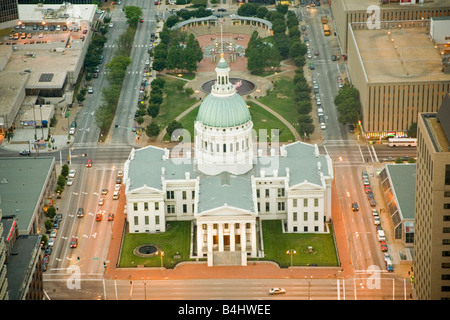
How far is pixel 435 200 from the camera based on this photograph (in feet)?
509

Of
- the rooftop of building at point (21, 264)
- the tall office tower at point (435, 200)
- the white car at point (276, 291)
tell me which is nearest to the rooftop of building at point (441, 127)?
the tall office tower at point (435, 200)

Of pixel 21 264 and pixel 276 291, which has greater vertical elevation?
pixel 21 264

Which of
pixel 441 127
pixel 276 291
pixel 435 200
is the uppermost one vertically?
pixel 441 127

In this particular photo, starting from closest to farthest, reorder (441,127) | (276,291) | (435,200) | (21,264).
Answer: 1. (435,200)
2. (441,127)
3. (21,264)
4. (276,291)

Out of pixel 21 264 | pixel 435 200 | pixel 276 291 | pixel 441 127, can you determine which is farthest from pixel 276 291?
pixel 21 264

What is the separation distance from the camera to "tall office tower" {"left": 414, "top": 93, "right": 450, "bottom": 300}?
152500 mm

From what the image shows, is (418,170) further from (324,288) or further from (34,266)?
(34,266)

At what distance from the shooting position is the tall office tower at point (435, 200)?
152500 millimetres

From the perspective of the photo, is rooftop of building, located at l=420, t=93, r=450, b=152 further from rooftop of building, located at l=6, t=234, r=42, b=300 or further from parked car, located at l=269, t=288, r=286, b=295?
rooftop of building, located at l=6, t=234, r=42, b=300

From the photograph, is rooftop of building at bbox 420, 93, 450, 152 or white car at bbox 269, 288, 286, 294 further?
white car at bbox 269, 288, 286, 294

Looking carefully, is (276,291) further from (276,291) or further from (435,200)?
(435,200)

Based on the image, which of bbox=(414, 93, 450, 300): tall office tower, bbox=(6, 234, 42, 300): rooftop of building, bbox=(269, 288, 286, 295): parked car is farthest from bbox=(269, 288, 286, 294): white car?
bbox=(6, 234, 42, 300): rooftop of building

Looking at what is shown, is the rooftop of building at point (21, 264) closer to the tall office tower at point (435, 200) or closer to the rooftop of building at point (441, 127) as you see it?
the tall office tower at point (435, 200)
